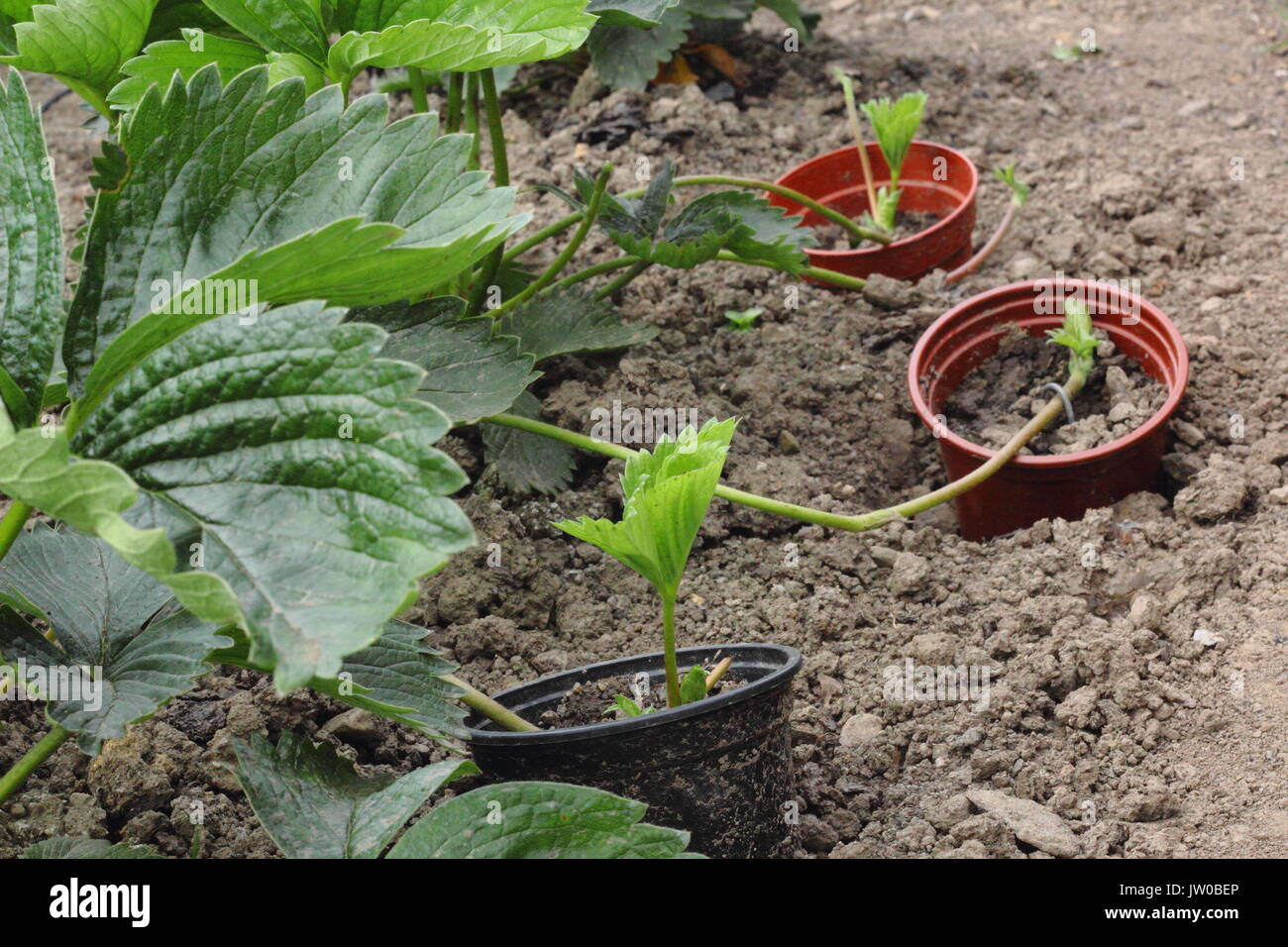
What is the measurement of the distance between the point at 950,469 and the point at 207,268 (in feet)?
4.59

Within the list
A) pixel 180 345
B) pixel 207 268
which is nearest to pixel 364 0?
pixel 207 268

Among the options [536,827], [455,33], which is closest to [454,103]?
[455,33]

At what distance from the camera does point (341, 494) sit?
0.95m

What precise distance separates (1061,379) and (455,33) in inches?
52.9

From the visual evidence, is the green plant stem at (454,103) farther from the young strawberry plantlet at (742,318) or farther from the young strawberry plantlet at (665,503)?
the young strawberry plantlet at (665,503)

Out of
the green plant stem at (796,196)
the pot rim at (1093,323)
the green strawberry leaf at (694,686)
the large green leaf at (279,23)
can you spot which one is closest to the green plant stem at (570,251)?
the green plant stem at (796,196)

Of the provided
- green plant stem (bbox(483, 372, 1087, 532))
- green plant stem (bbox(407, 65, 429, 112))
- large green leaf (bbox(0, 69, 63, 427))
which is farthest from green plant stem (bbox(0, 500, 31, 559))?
green plant stem (bbox(407, 65, 429, 112))

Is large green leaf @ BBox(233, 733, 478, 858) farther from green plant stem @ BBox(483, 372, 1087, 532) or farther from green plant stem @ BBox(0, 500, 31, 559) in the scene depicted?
green plant stem @ BBox(483, 372, 1087, 532)

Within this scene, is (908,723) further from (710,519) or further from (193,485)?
(193,485)

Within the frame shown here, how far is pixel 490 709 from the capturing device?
4.50 ft

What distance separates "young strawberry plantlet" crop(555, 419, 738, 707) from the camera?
1213 mm

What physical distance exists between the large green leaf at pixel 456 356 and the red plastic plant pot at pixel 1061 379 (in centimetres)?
82

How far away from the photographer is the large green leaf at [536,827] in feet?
3.53

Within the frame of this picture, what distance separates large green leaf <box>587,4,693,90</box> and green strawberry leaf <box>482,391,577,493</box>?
1188 millimetres
